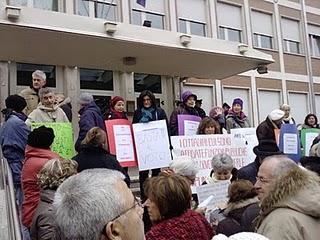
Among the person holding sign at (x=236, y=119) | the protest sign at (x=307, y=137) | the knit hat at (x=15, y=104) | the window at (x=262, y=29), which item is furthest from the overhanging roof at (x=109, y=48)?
the window at (x=262, y=29)

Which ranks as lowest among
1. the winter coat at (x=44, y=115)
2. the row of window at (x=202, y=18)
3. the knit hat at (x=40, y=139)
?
the knit hat at (x=40, y=139)

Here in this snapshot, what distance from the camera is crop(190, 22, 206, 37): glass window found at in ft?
57.3

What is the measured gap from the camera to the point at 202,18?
17.9m

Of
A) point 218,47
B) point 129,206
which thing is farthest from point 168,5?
point 129,206

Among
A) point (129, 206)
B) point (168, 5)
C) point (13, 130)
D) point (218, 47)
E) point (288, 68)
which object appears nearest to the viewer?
point (129, 206)

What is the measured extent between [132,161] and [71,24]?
8.92 feet

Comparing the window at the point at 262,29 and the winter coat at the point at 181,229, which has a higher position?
the window at the point at 262,29

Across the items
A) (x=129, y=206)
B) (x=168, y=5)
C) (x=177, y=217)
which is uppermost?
(x=168, y=5)

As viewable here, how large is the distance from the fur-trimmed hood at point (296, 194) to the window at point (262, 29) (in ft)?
56.9

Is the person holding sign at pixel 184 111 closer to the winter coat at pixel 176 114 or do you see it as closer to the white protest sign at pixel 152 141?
the winter coat at pixel 176 114

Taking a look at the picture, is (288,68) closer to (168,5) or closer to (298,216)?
(168,5)

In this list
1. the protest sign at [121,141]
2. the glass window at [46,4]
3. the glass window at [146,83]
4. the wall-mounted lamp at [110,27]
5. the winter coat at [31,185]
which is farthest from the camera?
the glass window at [146,83]

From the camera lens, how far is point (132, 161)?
25.9ft

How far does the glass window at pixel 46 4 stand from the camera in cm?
1320
